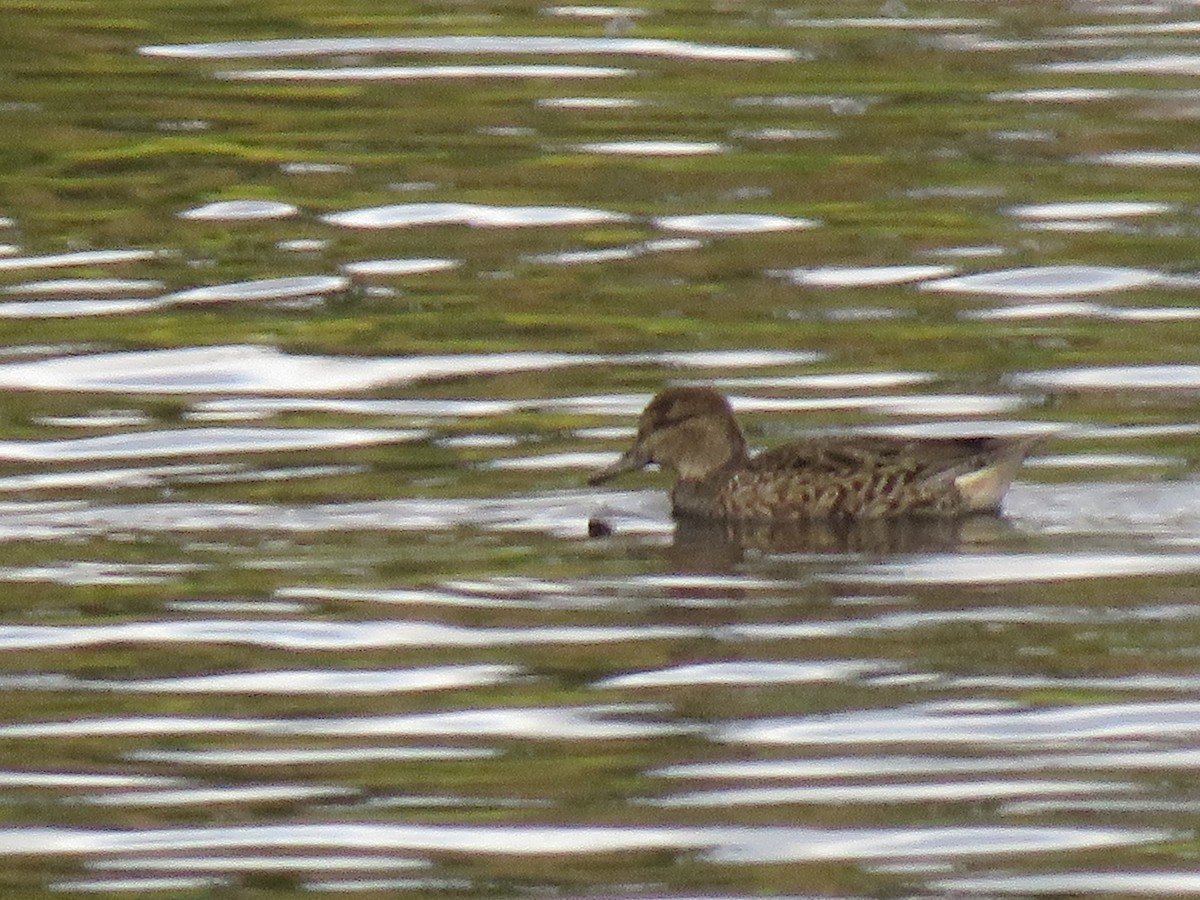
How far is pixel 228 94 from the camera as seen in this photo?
20969 millimetres

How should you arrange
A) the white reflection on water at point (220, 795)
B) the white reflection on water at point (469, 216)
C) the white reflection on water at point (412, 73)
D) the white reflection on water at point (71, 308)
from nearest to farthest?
the white reflection on water at point (220, 795) → the white reflection on water at point (71, 308) → the white reflection on water at point (469, 216) → the white reflection on water at point (412, 73)

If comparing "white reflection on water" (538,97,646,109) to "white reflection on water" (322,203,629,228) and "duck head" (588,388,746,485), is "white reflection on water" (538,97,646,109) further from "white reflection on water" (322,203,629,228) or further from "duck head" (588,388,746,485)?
"duck head" (588,388,746,485)

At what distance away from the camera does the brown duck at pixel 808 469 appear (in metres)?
12.6

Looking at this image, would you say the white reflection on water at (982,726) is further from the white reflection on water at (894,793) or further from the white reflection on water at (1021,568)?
the white reflection on water at (1021,568)

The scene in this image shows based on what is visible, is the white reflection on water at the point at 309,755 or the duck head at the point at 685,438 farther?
the duck head at the point at 685,438

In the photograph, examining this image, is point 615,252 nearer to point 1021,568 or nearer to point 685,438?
point 685,438

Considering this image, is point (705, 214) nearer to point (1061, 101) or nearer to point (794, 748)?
point (1061, 101)

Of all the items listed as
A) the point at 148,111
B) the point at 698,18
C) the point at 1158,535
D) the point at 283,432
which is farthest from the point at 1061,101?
the point at 1158,535

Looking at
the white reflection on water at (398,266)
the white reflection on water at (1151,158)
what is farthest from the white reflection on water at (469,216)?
the white reflection on water at (1151,158)

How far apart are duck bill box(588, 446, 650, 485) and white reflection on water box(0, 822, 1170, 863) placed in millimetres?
4331

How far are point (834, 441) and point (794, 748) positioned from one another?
3.39 meters

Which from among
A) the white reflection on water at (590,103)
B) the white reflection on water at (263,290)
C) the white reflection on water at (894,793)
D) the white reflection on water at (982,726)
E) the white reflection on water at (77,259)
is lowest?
the white reflection on water at (77,259)

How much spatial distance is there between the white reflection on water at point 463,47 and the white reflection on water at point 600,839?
42.3 feet

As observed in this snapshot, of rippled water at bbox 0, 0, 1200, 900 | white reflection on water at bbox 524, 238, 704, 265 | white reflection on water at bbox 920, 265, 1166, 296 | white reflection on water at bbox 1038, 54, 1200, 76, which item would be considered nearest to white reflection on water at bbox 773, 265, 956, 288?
rippled water at bbox 0, 0, 1200, 900
